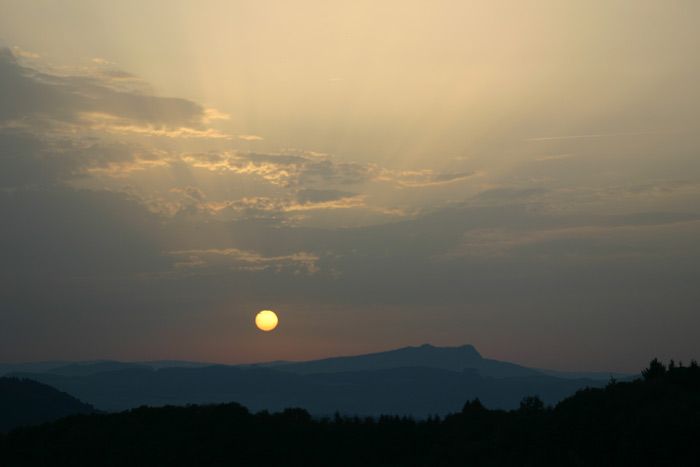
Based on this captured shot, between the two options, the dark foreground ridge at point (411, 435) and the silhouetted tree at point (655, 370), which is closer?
the dark foreground ridge at point (411, 435)

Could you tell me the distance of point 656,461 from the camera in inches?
1486

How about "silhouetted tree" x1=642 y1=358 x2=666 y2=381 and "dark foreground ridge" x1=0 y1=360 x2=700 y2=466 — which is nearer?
"dark foreground ridge" x1=0 y1=360 x2=700 y2=466

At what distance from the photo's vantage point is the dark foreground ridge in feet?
131

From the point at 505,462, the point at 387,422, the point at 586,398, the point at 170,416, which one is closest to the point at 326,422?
the point at 387,422

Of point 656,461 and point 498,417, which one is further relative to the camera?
point 498,417

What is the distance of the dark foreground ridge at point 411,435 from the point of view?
39781 millimetres

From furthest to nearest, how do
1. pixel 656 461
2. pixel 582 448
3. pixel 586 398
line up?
1. pixel 586 398
2. pixel 582 448
3. pixel 656 461

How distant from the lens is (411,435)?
64250mm

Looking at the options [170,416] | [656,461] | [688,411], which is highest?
[170,416]

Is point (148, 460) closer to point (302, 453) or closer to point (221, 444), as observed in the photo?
point (221, 444)

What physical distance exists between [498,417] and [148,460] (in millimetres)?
30768

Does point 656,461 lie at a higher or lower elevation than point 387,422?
lower

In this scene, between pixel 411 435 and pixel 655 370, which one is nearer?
pixel 655 370

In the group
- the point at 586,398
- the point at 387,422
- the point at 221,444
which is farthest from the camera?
the point at 387,422
